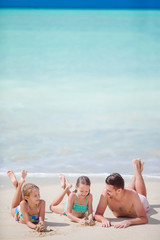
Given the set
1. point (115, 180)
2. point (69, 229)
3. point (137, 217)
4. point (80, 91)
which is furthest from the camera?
point (80, 91)

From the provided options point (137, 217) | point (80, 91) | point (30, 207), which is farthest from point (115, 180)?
point (80, 91)

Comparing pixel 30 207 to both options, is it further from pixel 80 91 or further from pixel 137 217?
pixel 80 91

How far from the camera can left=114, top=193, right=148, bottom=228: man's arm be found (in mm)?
2278

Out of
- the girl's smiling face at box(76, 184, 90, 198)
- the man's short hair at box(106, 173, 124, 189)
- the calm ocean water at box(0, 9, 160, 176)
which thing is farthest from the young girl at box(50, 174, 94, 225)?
the calm ocean water at box(0, 9, 160, 176)

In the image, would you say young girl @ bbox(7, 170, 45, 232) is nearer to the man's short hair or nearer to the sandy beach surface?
the sandy beach surface

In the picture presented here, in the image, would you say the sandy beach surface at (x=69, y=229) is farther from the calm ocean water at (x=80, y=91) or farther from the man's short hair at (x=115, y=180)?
the calm ocean water at (x=80, y=91)

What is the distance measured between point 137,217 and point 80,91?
474cm

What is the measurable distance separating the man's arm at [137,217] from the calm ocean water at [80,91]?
1367mm

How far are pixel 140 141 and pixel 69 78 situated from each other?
318cm

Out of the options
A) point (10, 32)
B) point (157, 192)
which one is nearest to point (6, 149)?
point (157, 192)

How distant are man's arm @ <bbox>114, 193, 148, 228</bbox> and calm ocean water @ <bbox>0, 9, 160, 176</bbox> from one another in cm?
137

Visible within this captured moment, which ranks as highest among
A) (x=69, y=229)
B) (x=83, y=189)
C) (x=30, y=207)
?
(x=83, y=189)

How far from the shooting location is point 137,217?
250cm

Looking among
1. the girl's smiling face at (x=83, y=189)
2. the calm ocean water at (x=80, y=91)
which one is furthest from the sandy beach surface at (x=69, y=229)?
the calm ocean water at (x=80, y=91)
